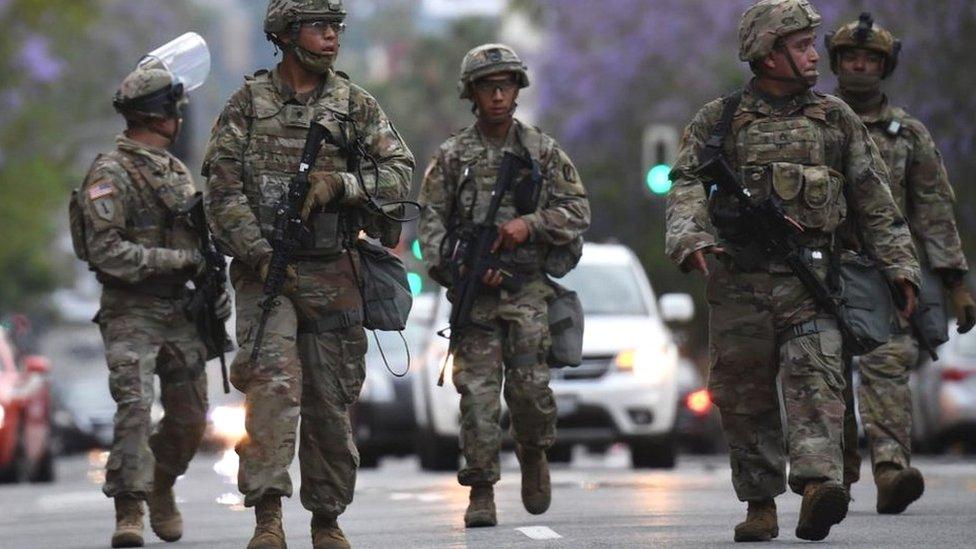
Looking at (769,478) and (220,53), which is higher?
(220,53)

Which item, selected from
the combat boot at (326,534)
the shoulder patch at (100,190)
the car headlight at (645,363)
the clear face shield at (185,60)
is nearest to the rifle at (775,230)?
the combat boot at (326,534)

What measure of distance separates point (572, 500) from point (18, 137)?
32764mm

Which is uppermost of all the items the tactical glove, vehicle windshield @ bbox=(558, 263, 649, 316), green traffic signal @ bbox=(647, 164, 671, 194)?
green traffic signal @ bbox=(647, 164, 671, 194)

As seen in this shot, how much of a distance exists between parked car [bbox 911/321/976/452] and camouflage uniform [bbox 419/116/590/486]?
34.6ft

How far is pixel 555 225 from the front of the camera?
13102 mm

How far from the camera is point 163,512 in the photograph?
12984mm

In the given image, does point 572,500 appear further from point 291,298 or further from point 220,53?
point 220,53


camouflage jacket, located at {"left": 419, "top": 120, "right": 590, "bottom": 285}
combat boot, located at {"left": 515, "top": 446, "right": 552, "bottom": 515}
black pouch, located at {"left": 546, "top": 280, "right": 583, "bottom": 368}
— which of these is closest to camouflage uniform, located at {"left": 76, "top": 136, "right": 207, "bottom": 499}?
camouflage jacket, located at {"left": 419, "top": 120, "right": 590, "bottom": 285}

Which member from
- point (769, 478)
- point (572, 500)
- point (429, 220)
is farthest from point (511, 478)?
point (769, 478)

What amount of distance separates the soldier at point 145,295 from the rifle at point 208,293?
0.14 feet

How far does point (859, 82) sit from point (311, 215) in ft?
11.7

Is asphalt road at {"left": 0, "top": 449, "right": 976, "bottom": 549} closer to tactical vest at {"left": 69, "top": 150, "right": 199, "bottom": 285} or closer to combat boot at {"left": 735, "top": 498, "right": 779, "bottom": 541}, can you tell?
combat boot at {"left": 735, "top": 498, "right": 779, "bottom": 541}

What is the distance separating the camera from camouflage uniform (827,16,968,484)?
12.9 m

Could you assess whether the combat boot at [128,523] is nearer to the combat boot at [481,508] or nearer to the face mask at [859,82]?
the combat boot at [481,508]
